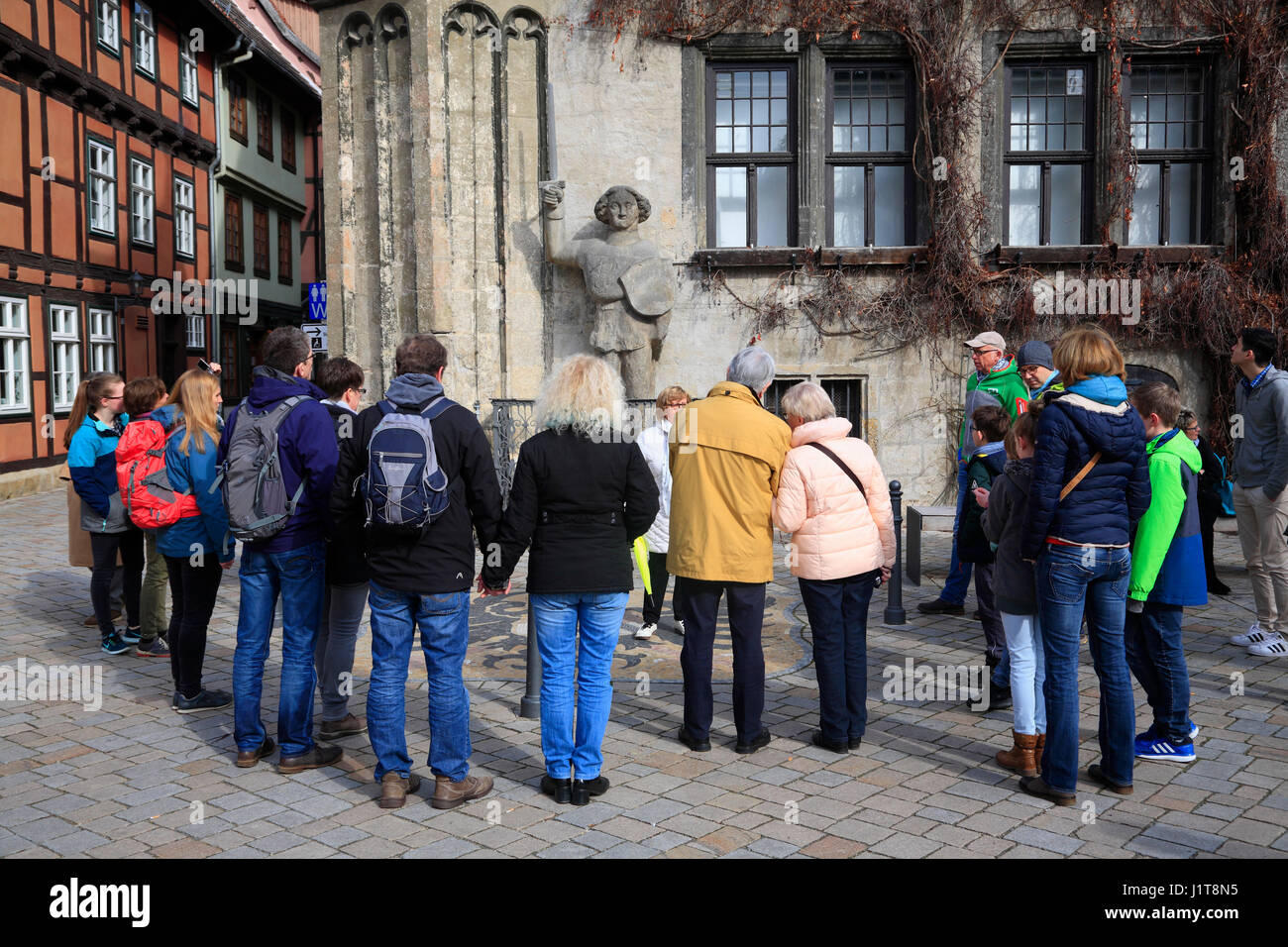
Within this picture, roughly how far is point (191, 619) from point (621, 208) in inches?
283

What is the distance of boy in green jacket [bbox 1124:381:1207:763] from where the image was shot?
16.6 ft

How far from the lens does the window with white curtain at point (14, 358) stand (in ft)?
60.0

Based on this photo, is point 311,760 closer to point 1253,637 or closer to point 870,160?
point 1253,637

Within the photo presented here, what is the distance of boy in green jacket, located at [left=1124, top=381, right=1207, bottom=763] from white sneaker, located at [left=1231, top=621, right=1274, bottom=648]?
2.32 metres

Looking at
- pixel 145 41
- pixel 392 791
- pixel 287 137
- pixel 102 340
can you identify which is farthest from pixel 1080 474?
pixel 287 137


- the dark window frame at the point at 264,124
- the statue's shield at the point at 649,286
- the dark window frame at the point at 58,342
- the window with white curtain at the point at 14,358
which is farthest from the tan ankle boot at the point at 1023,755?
the dark window frame at the point at 264,124

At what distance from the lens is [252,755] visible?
17.5 ft

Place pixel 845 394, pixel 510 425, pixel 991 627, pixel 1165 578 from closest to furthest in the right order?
pixel 1165 578 → pixel 991 627 → pixel 510 425 → pixel 845 394

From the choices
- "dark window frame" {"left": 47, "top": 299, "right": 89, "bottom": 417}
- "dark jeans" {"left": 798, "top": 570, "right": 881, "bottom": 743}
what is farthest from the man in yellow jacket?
"dark window frame" {"left": 47, "top": 299, "right": 89, "bottom": 417}

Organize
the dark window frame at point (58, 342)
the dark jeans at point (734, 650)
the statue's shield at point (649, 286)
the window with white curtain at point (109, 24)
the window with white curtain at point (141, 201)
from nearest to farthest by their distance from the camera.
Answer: the dark jeans at point (734, 650) → the statue's shield at point (649, 286) → the dark window frame at point (58, 342) → the window with white curtain at point (109, 24) → the window with white curtain at point (141, 201)

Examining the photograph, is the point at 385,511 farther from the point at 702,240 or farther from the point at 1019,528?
the point at 702,240

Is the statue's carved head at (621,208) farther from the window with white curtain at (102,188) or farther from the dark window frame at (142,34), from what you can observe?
the dark window frame at (142,34)

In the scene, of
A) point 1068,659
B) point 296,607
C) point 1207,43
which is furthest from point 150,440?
point 1207,43

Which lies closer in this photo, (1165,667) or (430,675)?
(430,675)
